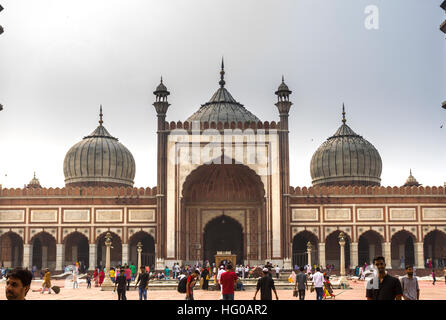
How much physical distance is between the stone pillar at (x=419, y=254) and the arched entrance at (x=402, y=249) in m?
0.98

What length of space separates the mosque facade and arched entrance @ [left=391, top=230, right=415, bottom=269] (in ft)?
0.18

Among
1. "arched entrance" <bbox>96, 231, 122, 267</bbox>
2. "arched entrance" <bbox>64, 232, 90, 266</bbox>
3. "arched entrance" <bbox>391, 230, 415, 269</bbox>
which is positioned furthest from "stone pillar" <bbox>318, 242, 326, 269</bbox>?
"arched entrance" <bbox>64, 232, 90, 266</bbox>

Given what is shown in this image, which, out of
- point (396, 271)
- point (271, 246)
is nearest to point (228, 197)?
point (271, 246)

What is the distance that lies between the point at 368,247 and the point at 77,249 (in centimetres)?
1600

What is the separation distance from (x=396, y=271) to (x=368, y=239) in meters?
2.72

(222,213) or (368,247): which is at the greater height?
(222,213)

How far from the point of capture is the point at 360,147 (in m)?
38.3

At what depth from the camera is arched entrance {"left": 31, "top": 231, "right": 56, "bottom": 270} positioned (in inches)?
1315

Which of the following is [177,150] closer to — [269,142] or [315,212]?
[269,142]

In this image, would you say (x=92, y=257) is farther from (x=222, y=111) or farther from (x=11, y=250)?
(x=222, y=111)

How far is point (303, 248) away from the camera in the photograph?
33.9 m

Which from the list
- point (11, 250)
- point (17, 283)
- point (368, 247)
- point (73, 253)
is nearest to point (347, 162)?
point (368, 247)

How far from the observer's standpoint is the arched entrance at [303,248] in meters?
32.4

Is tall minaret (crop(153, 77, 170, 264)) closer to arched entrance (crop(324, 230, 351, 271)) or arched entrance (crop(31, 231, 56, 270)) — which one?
arched entrance (crop(31, 231, 56, 270))
